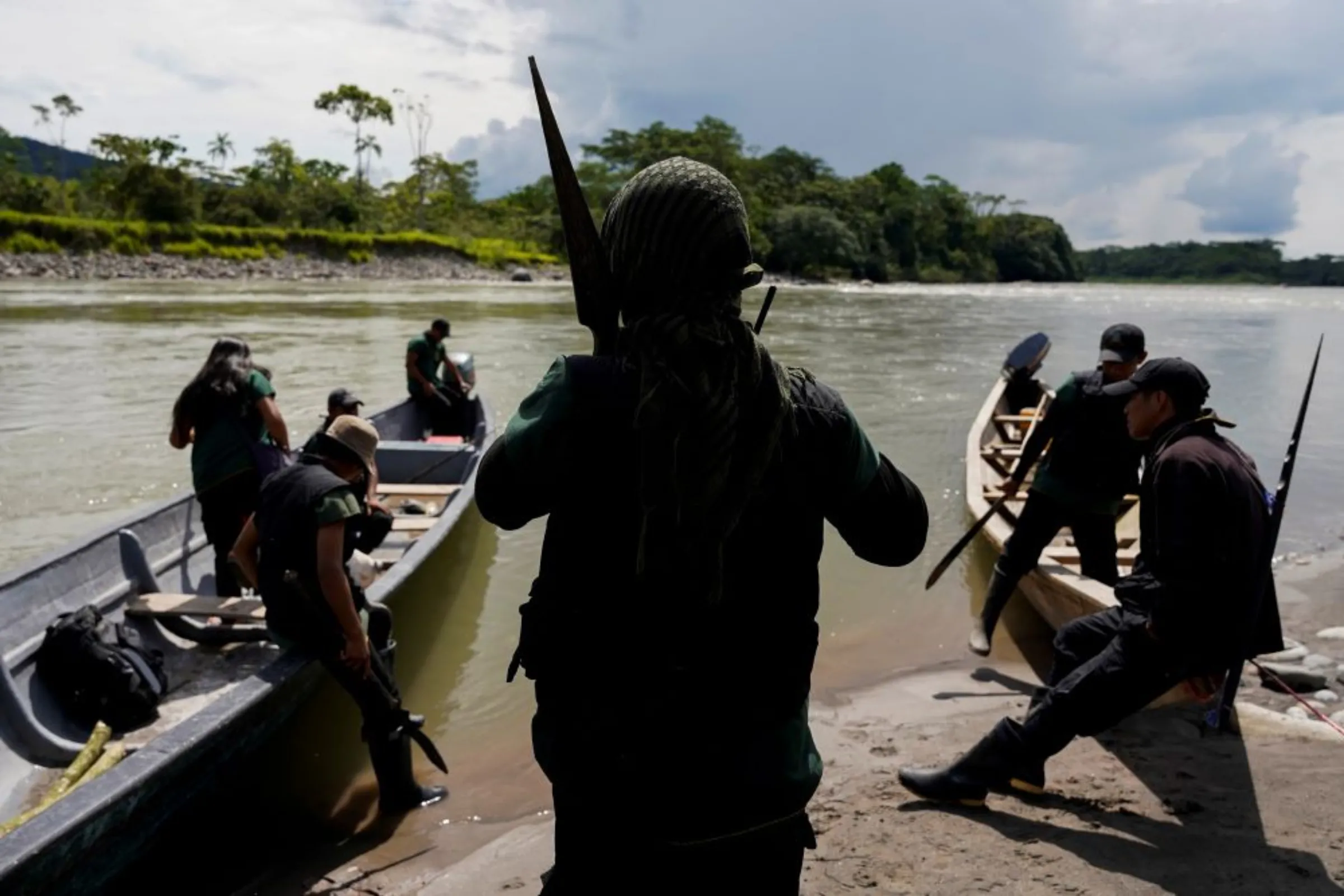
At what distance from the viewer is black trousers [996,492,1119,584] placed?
5191 mm

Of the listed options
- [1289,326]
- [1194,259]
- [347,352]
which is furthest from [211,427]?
[1194,259]

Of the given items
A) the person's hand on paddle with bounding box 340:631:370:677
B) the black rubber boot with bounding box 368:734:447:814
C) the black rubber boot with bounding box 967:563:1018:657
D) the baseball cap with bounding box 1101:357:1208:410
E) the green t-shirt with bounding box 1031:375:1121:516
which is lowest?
the black rubber boot with bounding box 368:734:447:814

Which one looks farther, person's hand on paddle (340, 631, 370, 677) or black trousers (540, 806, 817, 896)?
person's hand on paddle (340, 631, 370, 677)

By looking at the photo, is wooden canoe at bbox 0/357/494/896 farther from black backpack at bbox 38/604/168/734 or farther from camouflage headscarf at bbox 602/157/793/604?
camouflage headscarf at bbox 602/157/793/604

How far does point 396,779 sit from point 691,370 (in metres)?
3.44

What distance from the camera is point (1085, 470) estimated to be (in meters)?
5.02

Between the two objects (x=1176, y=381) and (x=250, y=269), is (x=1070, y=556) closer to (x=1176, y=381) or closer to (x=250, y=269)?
(x=1176, y=381)

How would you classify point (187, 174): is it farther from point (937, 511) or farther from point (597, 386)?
point (597, 386)

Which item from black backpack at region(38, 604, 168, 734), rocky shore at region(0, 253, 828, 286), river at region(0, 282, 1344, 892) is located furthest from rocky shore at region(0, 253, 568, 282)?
black backpack at region(38, 604, 168, 734)

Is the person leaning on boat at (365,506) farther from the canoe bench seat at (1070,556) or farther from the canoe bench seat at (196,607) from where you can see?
the canoe bench seat at (1070,556)

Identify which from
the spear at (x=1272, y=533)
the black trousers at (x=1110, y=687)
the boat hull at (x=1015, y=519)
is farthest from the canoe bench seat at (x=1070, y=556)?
the black trousers at (x=1110, y=687)

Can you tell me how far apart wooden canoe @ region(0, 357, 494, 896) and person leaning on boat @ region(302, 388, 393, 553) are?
0.86ft

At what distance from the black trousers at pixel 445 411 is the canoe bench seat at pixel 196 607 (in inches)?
216

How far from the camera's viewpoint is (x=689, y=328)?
4.58ft
